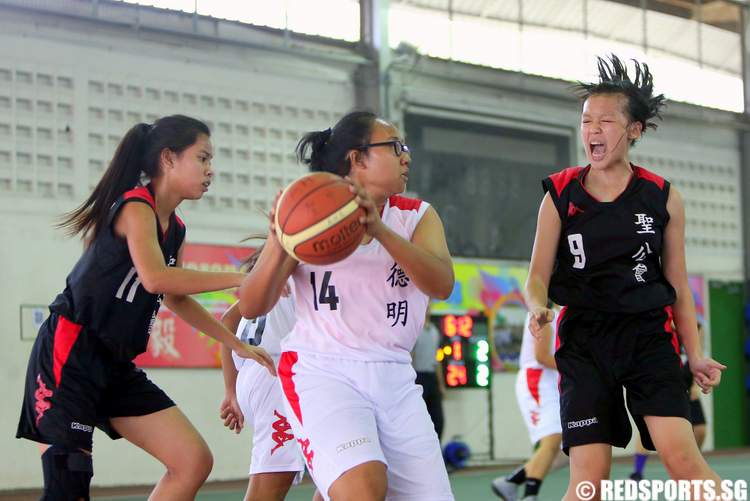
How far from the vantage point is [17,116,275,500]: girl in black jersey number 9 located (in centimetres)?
423

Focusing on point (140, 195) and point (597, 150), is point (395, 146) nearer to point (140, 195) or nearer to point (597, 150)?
point (597, 150)

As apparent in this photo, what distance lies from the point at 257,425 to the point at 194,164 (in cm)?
132

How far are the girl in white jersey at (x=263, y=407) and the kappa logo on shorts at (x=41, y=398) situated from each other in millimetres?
828

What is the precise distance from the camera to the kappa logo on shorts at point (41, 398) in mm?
4254

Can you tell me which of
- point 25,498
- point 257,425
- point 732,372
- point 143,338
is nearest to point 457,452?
point 25,498

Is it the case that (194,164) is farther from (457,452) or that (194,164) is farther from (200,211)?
(457,452)

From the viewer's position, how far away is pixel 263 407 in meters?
5.15

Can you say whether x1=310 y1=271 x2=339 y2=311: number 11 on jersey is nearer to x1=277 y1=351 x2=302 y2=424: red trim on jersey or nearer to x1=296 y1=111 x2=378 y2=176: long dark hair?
x1=277 y1=351 x2=302 y2=424: red trim on jersey

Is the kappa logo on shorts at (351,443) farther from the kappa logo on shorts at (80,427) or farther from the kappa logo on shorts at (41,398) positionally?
the kappa logo on shorts at (41,398)

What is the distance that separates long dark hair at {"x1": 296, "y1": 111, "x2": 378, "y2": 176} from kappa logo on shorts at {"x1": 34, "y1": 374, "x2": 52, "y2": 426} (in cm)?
134

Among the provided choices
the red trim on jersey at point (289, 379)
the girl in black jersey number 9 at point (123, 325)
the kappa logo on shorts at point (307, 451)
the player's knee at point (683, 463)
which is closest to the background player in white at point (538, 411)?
the player's knee at point (683, 463)

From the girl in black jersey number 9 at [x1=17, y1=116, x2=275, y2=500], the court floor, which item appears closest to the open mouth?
the girl in black jersey number 9 at [x1=17, y1=116, x2=275, y2=500]

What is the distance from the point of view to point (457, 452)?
1338 cm

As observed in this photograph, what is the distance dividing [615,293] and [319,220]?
1436 mm
